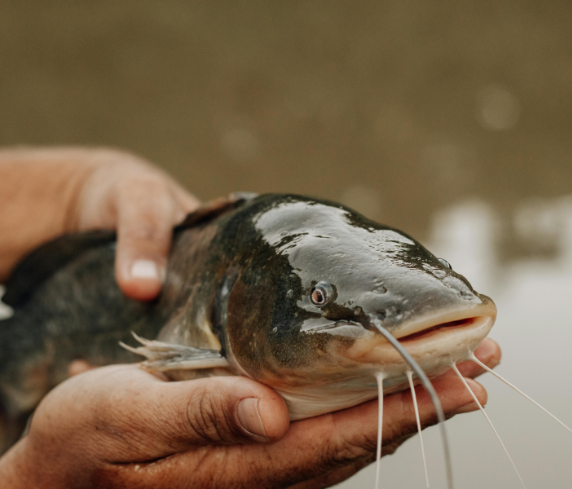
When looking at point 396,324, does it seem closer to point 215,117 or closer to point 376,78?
point 215,117

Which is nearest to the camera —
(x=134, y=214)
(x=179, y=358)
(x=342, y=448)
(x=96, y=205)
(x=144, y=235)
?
(x=342, y=448)

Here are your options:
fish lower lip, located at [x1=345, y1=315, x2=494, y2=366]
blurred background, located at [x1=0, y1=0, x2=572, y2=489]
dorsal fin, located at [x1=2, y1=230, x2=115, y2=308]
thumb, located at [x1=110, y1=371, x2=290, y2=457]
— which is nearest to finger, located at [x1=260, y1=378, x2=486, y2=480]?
thumb, located at [x1=110, y1=371, x2=290, y2=457]

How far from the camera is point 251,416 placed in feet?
4.25

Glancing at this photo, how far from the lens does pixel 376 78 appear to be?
5.99 m

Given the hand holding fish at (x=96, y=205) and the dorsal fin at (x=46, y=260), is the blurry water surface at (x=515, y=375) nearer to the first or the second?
the hand holding fish at (x=96, y=205)

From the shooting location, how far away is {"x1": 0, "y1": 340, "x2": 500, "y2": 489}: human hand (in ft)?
4.36

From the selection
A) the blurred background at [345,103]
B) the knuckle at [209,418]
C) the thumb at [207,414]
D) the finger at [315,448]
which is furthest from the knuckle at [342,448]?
the blurred background at [345,103]

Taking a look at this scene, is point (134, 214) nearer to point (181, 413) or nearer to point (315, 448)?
point (181, 413)

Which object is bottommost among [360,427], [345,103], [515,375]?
[515,375]

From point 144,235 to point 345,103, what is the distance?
403cm

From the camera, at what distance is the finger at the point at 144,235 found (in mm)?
1965

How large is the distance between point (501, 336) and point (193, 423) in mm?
2345

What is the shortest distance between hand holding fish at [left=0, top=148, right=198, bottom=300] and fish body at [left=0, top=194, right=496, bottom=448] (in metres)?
0.10

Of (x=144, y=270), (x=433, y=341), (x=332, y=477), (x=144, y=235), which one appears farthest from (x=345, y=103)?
(x=433, y=341)
